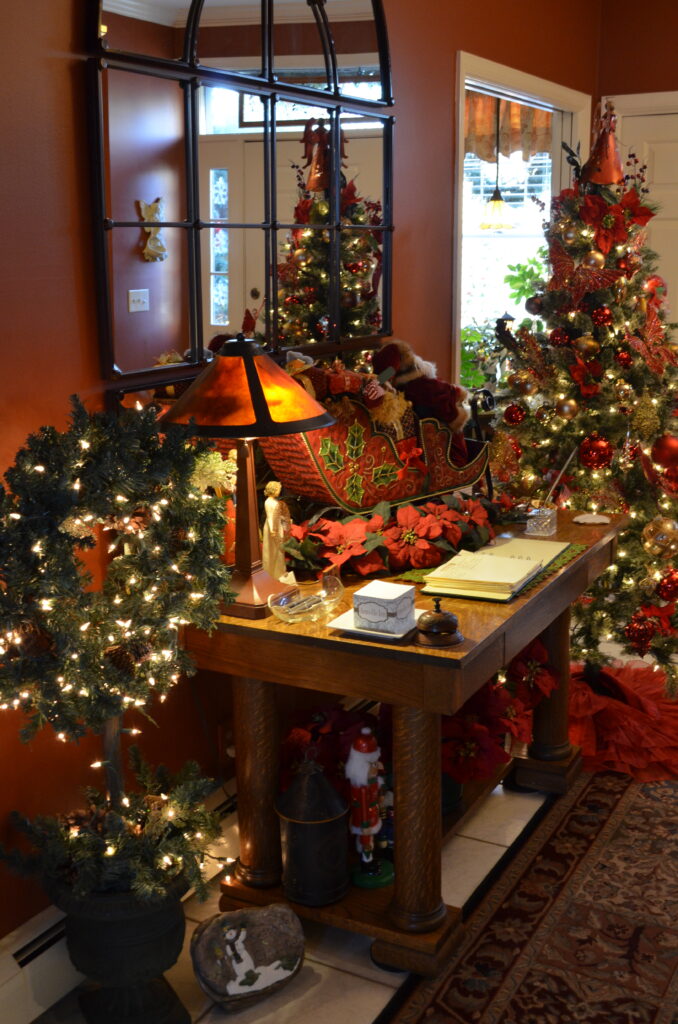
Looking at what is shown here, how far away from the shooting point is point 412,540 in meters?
2.83

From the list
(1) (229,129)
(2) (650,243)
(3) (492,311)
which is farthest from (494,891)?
(3) (492,311)

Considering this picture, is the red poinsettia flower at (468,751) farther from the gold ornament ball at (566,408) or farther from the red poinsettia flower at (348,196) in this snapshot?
the red poinsettia flower at (348,196)

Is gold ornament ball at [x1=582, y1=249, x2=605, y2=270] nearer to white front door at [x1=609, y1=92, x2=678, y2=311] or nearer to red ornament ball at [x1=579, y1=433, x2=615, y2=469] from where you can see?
red ornament ball at [x1=579, y1=433, x2=615, y2=469]

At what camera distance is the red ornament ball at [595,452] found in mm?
3881

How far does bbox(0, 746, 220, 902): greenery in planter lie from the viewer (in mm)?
2270

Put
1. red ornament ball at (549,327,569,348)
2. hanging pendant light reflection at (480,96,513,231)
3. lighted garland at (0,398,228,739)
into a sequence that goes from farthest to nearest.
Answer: hanging pendant light reflection at (480,96,513,231) → red ornament ball at (549,327,569,348) → lighted garland at (0,398,228,739)

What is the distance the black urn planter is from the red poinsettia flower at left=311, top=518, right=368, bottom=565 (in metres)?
0.87

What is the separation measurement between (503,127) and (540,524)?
11.5 feet

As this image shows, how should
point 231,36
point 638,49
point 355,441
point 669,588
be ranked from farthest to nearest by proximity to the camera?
point 638,49
point 669,588
point 355,441
point 231,36

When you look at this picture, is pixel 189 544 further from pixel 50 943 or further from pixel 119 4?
pixel 119 4

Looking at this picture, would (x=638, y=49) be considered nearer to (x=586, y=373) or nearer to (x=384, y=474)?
(x=586, y=373)

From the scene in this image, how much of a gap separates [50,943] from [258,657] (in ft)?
2.66

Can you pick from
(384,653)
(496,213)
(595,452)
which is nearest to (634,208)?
(595,452)

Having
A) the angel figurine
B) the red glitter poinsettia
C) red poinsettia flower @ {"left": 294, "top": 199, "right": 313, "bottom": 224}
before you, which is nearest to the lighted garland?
the angel figurine
